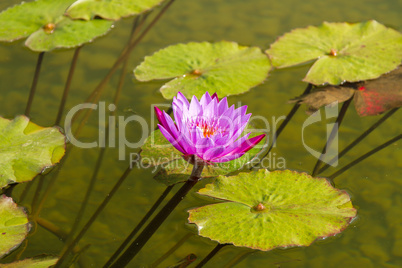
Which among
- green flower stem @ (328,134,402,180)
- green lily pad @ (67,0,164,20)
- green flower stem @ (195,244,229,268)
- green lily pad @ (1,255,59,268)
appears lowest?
green flower stem @ (195,244,229,268)

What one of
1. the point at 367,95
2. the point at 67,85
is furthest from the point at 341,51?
the point at 67,85

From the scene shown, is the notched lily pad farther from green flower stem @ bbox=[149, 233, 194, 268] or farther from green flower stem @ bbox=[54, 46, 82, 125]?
green flower stem @ bbox=[54, 46, 82, 125]

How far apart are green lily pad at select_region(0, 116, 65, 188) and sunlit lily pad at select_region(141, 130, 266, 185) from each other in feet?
1.42

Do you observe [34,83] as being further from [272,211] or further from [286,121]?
[272,211]

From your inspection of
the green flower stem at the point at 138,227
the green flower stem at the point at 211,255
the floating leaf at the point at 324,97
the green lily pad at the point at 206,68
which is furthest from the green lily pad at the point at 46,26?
the green flower stem at the point at 211,255

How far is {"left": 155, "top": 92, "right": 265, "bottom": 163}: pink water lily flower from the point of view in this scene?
167cm

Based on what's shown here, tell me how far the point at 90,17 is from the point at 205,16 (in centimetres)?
83

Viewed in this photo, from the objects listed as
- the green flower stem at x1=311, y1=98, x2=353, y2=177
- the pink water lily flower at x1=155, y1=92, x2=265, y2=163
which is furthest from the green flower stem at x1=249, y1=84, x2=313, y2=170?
the pink water lily flower at x1=155, y1=92, x2=265, y2=163

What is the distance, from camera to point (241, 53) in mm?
2850

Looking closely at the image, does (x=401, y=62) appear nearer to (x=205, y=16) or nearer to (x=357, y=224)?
(x=357, y=224)

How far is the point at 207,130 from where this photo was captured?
182cm

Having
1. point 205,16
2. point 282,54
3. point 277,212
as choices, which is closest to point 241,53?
point 282,54

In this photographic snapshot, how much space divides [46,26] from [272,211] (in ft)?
6.60

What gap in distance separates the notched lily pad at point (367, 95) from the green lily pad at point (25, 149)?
1.34 meters
